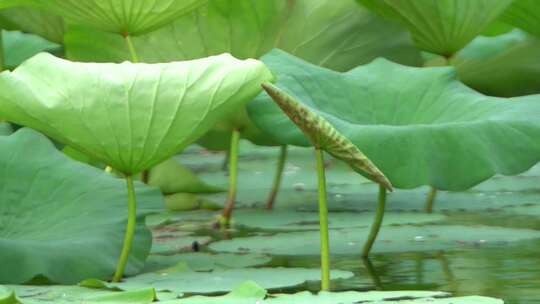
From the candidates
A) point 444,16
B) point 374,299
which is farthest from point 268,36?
point 374,299

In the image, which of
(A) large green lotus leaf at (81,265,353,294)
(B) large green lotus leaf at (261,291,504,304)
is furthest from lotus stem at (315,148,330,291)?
(B) large green lotus leaf at (261,291,504,304)

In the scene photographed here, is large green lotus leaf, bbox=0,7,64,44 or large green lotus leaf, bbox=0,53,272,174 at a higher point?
large green lotus leaf, bbox=0,7,64,44

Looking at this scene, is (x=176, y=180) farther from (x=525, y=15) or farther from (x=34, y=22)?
(x=525, y=15)

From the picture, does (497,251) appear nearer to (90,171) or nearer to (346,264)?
(346,264)

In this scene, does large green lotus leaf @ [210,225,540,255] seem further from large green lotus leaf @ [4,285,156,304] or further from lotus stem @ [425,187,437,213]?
large green lotus leaf @ [4,285,156,304]

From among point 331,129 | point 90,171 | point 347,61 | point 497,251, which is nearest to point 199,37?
point 347,61

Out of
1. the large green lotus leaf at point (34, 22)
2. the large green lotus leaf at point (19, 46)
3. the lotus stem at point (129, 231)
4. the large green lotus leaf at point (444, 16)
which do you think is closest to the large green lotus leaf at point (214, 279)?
the lotus stem at point (129, 231)
